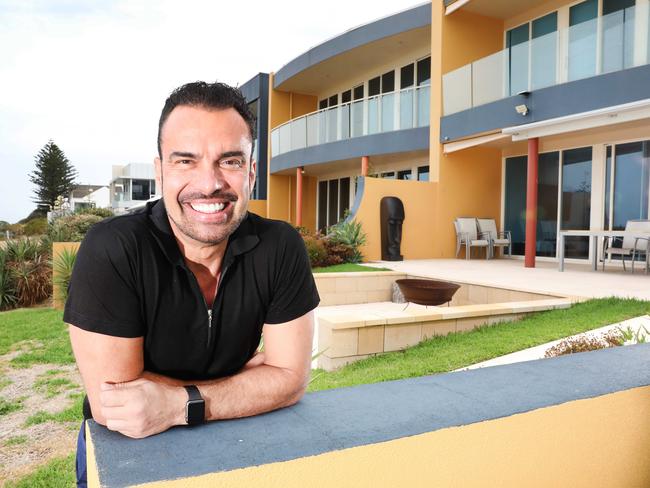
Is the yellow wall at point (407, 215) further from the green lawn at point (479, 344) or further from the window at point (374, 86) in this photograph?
the green lawn at point (479, 344)

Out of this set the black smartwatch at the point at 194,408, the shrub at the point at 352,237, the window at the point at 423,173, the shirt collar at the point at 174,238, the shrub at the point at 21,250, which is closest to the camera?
the black smartwatch at the point at 194,408

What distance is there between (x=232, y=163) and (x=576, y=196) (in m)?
12.1

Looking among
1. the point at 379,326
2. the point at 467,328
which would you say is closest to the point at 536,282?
the point at 467,328

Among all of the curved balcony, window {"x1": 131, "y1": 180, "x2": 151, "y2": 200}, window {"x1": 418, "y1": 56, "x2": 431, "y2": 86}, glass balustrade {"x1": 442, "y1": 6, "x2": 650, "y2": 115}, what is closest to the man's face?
glass balustrade {"x1": 442, "y1": 6, "x2": 650, "y2": 115}

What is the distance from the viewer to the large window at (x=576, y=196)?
38.3ft

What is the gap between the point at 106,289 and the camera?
1426mm

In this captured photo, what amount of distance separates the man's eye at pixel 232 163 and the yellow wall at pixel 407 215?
10.8 meters

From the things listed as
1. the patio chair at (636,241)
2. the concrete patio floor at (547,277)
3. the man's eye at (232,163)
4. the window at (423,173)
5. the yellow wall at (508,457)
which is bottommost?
the concrete patio floor at (547,277)

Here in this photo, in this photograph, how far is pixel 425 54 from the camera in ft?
51.5

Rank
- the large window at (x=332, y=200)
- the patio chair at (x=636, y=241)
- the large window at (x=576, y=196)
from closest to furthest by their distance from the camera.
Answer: the patio chair at (x=636, y=241) → the large window at (x=576, y=196) → the large window at (x=332, y=200)

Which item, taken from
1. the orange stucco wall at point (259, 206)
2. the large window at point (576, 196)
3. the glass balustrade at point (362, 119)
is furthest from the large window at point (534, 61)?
the orange stucco wall at point (259, 206)

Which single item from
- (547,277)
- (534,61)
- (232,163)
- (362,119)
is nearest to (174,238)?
(232,163)

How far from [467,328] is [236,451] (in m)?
5.19

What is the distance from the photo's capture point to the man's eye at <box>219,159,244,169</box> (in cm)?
171
